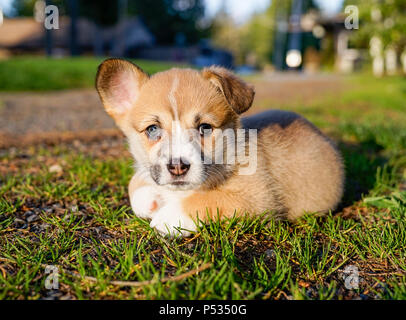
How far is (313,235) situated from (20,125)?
6.26m

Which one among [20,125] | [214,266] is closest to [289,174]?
[214,266]

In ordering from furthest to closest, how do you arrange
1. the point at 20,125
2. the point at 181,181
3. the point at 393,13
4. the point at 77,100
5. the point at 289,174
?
the point at 393,13 < the point at 77,100 < the point at 20,125 < the point at 289,174 < the point at 181,181

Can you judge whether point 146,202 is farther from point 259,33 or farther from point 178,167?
point 259,33

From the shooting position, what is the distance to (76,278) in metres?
1.99

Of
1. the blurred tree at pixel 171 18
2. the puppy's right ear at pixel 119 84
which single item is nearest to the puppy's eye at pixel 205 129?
the puppy's right ear at pixel 119 84

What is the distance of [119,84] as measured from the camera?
10.1 ft

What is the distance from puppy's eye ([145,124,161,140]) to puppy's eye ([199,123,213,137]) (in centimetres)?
31

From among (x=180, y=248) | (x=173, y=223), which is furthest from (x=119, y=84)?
(x=180, y=248)

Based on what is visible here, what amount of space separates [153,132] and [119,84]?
2.02 ft

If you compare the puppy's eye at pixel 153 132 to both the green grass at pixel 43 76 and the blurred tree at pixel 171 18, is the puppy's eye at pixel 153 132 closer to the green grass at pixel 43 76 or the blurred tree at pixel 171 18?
the green grass at pixel 43 76

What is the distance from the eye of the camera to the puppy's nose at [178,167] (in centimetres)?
243

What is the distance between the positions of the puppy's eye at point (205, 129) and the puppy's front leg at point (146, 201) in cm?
58

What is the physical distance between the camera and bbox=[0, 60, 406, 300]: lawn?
1900mm
